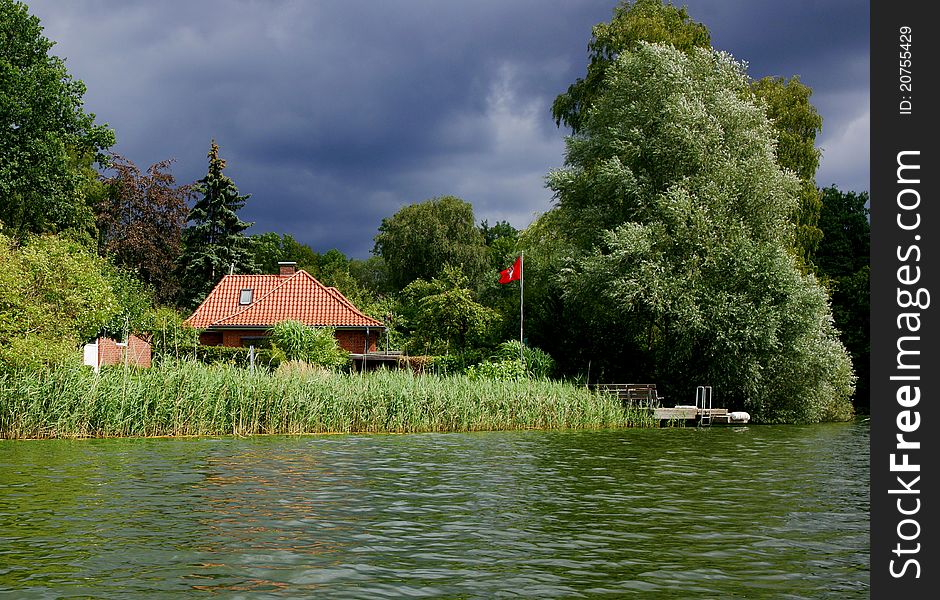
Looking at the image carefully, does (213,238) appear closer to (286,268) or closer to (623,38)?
(286,268)

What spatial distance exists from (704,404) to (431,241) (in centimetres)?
3940

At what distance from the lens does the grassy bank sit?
22.0 meters

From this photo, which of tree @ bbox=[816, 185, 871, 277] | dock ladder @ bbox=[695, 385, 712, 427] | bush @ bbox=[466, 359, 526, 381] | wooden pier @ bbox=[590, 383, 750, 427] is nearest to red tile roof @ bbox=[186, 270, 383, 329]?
bush @ bbox=[466, 359, 526, 381]

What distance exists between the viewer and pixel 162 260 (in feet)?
192

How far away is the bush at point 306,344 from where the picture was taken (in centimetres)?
3209

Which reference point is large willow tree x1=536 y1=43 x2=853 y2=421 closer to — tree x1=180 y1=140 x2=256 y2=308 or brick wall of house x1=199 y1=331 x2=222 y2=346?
brick wall of house x1=199 y1=331 x2=222 y2=346

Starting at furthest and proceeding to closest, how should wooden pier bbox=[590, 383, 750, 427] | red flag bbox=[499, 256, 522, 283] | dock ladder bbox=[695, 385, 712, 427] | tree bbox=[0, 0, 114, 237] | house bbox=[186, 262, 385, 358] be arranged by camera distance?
1. house bbox=[186, 262, 385, 358]
2. tree bbox=[0, 0, 114, 237]
3. red flag bbox=[499, 256, 522, 283]
4. dock ladder bbox=[695, 385, 712, 427]
5. wooden pier bbox=[590, 383, 750, 427]

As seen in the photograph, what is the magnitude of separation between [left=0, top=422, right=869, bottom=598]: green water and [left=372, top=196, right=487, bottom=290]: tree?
1986 inches

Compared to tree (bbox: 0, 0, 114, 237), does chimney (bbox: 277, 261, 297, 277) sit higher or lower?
lower
